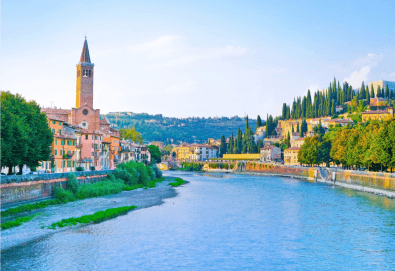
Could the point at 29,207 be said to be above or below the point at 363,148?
below

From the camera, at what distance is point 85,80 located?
7994 cm

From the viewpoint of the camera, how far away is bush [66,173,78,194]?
129 ft

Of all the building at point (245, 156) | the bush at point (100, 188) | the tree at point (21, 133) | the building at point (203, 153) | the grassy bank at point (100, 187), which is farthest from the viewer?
the building at point (203, 153)

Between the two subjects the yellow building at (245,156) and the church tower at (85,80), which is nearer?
the church tower at (85,80)

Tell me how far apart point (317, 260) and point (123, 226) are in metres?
12.2

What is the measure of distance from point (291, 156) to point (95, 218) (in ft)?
338

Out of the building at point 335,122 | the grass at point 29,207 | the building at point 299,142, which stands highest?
the building at point 335,122

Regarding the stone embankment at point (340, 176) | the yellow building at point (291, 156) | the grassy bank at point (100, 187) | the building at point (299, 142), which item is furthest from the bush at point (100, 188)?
the building at point (299, 142)

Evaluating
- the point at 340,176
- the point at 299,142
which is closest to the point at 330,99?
the point at 299,142

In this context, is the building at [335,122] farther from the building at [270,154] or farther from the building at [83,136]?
the building at [83,136]

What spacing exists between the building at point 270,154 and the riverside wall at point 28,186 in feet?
345

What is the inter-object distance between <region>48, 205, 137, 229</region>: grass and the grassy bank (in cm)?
395

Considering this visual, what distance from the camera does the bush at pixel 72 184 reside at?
1553 inches

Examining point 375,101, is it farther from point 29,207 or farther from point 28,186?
point 29,207
